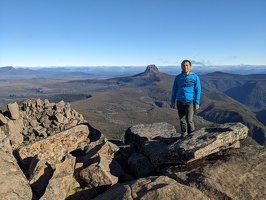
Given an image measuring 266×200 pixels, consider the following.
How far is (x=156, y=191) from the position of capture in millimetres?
9625

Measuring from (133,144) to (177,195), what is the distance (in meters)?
9.56

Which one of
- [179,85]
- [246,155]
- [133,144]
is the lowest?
[133,144]

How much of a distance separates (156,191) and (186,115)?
308 inches

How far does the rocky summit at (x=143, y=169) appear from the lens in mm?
10328

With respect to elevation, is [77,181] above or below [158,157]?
below

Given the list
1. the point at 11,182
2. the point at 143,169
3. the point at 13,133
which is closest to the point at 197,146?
the point at 143,169

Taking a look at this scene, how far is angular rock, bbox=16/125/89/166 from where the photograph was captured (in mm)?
14891

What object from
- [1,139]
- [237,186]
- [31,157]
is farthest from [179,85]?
[1,139]

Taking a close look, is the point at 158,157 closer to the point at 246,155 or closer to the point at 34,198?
the point at 246,155

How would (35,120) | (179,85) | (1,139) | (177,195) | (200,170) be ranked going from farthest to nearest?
(35,120)
(179,85)
(1,139)
(200,170)
(177,195)

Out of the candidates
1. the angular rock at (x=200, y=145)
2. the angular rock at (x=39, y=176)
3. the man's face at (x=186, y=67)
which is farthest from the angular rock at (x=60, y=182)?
the man's face at (x=186, y=67)

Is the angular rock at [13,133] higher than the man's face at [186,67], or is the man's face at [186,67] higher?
the man's face at [186,67]

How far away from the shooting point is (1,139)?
1449 cm

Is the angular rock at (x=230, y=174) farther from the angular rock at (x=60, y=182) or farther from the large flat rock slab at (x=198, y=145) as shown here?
the angular rock at (x=60, y=182)
